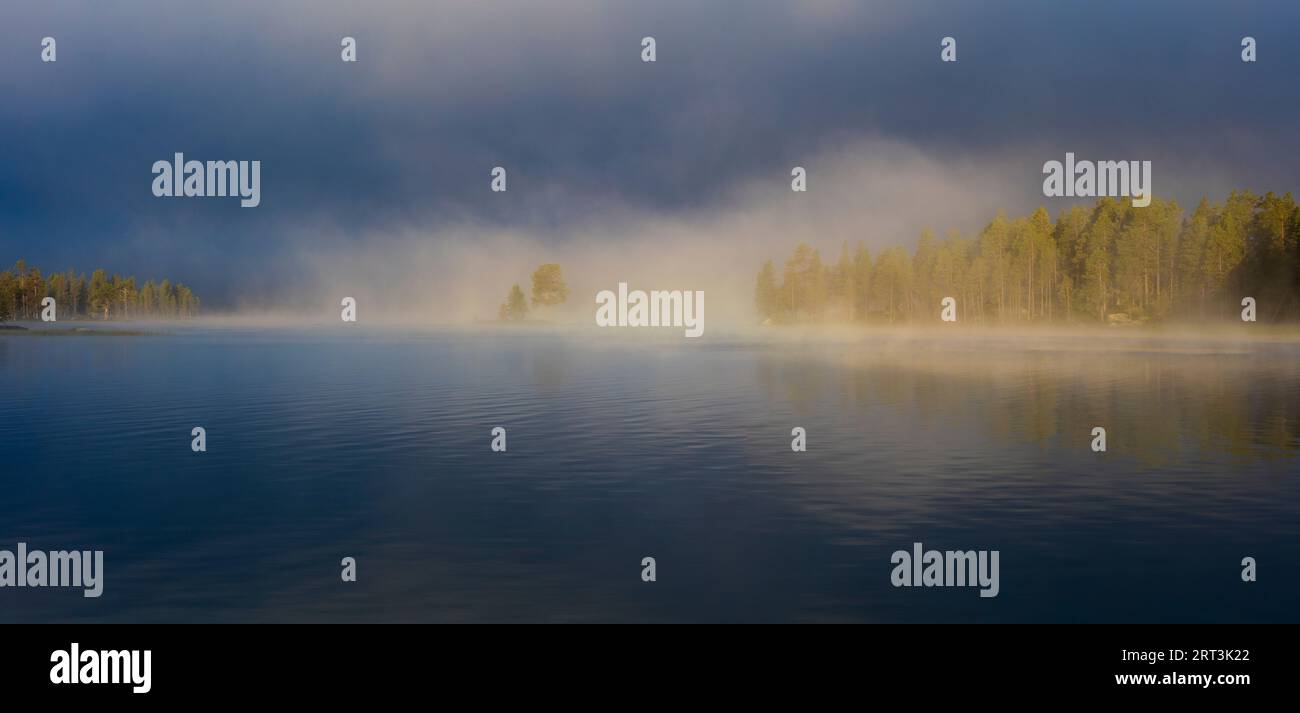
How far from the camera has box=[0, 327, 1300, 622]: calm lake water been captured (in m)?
19.3

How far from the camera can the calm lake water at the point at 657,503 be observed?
19.3 metres

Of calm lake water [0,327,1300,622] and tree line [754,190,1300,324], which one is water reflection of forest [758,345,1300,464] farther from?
tree line [754,190,1300,324]

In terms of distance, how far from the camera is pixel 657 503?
28781 millimetres

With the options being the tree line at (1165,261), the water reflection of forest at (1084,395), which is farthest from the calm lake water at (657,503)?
the tree line at (1165,261)

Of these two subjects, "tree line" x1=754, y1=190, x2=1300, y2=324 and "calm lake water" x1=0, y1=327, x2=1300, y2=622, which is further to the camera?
"tree line" x1=754, y1=190, x2=1300, y2=324

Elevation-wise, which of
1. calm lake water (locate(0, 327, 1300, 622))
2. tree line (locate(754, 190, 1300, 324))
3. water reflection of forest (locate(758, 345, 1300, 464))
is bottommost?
calm lake water (locate(0, 327, 1300, 622))

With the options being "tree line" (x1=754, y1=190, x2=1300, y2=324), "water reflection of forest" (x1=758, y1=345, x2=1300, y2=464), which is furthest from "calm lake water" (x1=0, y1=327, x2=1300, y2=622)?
"tree line" (x1=754, y1=190, x2=1300, y2=324)

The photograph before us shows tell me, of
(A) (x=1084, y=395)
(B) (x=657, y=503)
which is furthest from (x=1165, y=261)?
(B) (x=657, y=503)

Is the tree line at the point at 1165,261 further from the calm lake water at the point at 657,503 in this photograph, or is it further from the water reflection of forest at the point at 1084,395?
the calm lake water at the point at 657,503

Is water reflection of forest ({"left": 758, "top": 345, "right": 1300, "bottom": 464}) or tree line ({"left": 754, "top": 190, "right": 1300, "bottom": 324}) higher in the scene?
tree line ({"left": 754, "top": 190, "right": 1300, "bottom": 324})

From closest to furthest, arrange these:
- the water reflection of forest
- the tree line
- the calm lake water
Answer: the calm lake water
the water reflection of forest
the tree line
